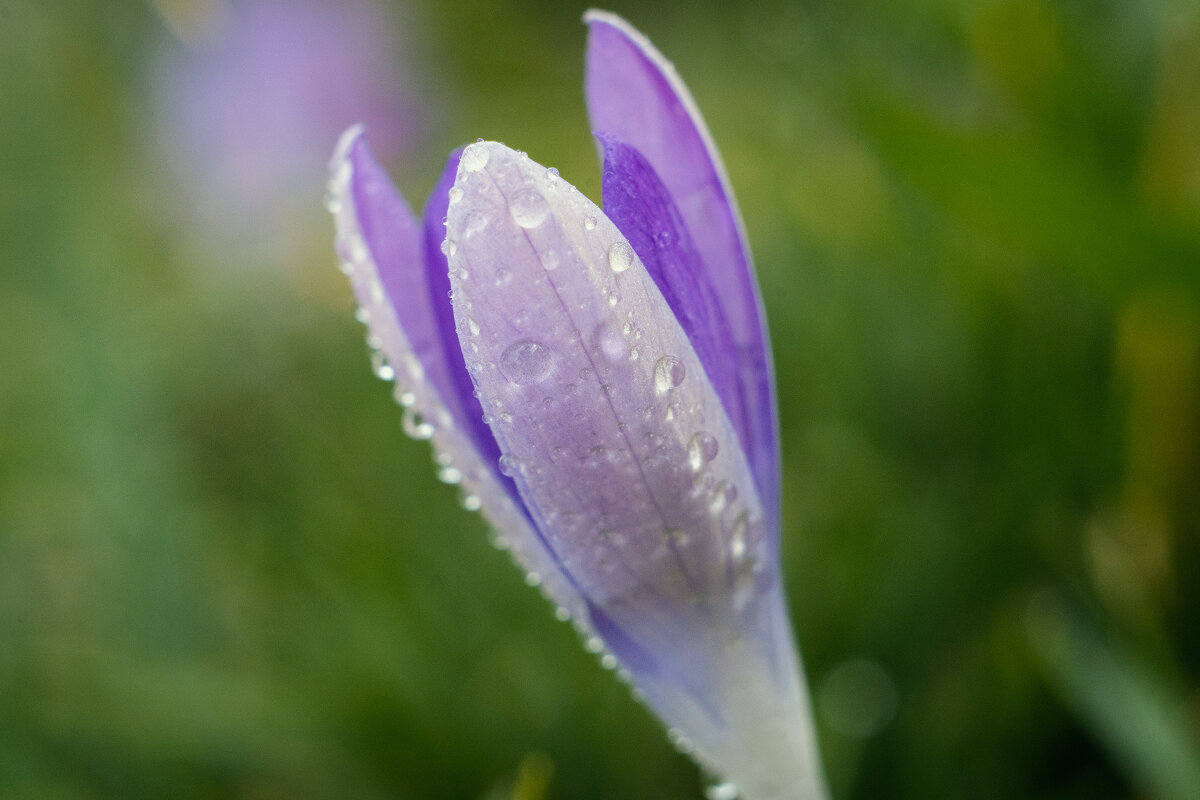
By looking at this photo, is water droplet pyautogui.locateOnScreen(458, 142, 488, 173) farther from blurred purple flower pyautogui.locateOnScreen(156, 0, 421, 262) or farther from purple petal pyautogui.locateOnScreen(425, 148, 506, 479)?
blurred purple flower pyautogui.locateOnScreen(156, 0, 421, 262)

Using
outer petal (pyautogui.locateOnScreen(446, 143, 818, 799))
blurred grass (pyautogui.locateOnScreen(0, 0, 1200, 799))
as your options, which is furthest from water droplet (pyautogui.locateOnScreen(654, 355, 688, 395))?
blurred grass (pyautogui.locateOnScreen(0, 0, 1200, 799))

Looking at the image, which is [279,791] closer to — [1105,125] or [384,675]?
[384,675]

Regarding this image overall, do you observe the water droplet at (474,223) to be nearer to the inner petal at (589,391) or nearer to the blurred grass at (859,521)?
the inner petal at (589,391)

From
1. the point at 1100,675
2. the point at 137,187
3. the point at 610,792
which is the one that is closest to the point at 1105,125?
the point at 1100,675

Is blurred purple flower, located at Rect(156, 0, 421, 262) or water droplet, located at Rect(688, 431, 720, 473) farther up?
blurred purple flower, located at Rect(156, 0, 421, 262)

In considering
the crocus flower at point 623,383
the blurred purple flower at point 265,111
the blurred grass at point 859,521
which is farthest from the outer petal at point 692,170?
the blurred purple flower at point 265,111

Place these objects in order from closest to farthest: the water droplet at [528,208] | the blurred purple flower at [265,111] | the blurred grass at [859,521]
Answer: the water droplet at [528,208] → the blurred grass at [859,521] → the blurred purple flower at [265,111]

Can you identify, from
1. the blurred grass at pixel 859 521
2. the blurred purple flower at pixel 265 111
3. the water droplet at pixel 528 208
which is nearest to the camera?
the water droplet at pixel 528 208

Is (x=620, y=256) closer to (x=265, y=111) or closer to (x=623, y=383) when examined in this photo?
(x=623, y=383)
